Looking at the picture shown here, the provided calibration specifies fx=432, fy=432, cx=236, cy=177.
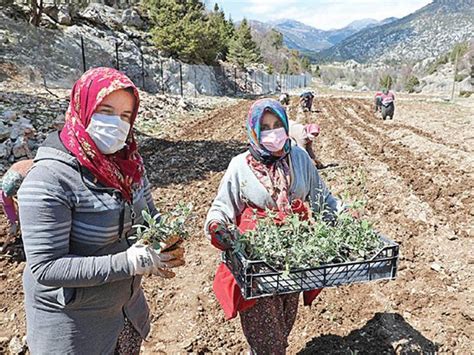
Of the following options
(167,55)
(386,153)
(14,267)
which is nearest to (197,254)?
(14,267)

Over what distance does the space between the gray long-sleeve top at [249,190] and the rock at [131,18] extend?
3170 cm

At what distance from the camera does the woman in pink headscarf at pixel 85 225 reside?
4.90 feet

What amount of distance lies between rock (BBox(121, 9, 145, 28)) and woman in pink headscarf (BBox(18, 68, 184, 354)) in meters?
32.2

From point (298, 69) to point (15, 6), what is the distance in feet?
194

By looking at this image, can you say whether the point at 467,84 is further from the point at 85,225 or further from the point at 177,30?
the point at 85,225

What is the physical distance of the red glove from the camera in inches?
81.5

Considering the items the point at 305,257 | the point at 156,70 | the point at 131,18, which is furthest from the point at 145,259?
the point at 131,18

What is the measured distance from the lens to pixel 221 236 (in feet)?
6.84

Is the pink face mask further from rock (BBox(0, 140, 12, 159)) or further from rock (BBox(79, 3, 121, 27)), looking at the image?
rock (BBox(79, 3, 121, 27))

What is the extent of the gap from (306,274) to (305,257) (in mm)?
76

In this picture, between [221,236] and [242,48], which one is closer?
[221,236]

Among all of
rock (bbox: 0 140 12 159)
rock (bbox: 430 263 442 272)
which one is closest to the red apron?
rock (bbox: 430 263 442 272)

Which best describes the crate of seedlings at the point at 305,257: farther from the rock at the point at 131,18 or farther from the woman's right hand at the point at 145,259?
the rock at the point at 131,18

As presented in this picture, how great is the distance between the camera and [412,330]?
3.46m
